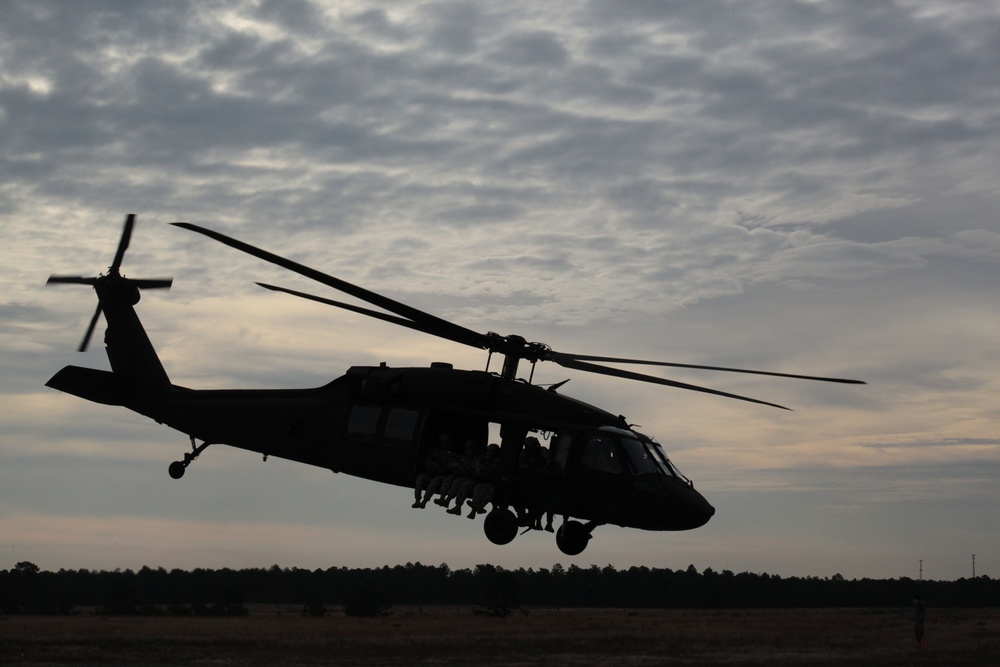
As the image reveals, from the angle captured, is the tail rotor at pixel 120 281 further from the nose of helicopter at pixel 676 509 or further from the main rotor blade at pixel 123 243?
the nose of helicopter at pixel 676 509

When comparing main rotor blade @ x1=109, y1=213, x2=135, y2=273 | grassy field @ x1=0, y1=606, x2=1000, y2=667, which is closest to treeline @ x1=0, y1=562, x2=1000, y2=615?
grassy field @ x1=0, y1=606, x2=1000, y2=667

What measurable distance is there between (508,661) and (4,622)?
2692 inches

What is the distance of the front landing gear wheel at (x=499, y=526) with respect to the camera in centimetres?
2314

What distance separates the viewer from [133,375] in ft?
104

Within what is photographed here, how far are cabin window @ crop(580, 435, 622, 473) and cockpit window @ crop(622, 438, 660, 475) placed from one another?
274 mm

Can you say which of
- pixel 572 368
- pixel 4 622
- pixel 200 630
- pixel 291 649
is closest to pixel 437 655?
pixel 291 649

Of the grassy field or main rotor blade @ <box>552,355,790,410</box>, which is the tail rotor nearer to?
main rotor blade @ <box>552,355,790,410</box>

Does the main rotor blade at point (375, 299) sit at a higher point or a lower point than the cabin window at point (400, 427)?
higher

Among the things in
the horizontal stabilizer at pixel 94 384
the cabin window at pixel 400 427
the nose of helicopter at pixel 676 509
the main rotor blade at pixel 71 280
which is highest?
the main rotor blade at pixel 71 280

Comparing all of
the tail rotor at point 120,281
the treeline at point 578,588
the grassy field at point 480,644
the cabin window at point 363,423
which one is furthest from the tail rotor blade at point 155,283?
the treeline at point 578,588

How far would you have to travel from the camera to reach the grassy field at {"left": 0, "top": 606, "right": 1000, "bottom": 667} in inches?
2434

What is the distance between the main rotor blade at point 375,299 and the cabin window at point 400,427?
2.13m

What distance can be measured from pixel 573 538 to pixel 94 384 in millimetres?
16060

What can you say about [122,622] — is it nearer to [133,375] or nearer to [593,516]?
[133,375]
